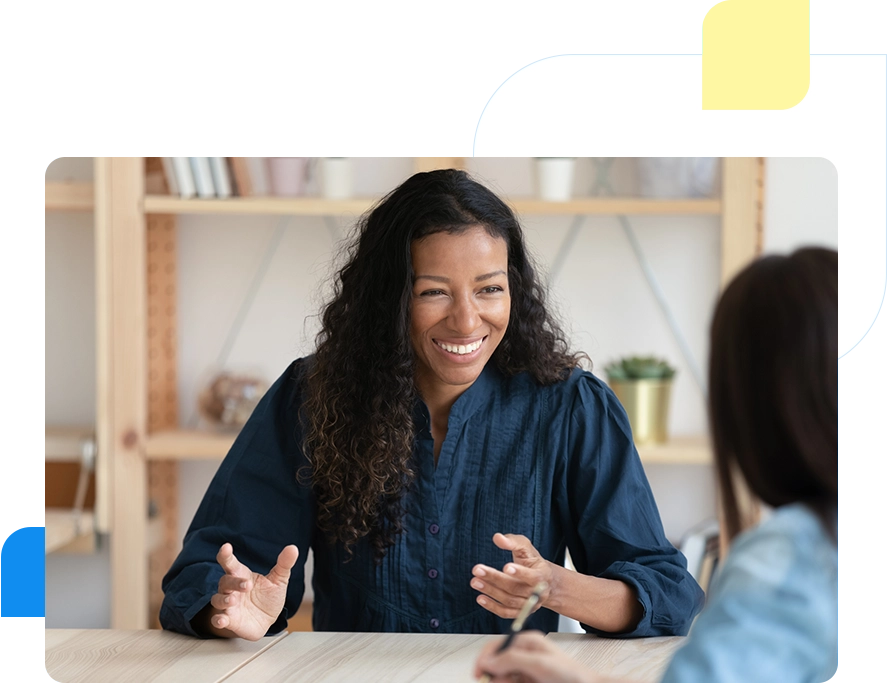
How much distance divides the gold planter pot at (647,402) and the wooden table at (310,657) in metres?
0.26

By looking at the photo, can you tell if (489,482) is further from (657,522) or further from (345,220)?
(345,220)

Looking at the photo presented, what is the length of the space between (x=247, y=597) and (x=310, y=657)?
83mm

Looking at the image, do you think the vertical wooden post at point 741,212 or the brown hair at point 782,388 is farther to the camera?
the vertical wooden post at point 741,212

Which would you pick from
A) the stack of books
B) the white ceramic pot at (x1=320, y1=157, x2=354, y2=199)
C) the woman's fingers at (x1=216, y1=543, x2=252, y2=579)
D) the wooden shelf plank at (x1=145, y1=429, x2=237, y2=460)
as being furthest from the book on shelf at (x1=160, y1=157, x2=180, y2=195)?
the woman's fingers at (x1=216, y1=543, x2=252, y2=579)

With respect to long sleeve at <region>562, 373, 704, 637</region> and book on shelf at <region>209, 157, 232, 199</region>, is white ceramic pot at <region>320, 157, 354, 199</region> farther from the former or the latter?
long sleeve at <region>562, 373, 704, 637</region>

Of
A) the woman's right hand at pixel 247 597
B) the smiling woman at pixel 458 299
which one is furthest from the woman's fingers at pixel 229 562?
the smiling woman at pixel 458 299

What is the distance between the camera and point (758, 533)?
25.1 inches

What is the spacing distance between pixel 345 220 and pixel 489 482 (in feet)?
1.14

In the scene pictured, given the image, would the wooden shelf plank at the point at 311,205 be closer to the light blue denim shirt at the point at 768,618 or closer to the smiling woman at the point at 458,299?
the smiling woman at the point at 458,299

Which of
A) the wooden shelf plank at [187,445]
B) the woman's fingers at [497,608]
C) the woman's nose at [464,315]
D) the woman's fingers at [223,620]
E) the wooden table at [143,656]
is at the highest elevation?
the woman's nose at [464,315]

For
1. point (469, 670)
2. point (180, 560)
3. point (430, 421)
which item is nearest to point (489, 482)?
point (430, 421)

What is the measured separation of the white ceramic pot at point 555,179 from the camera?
1.03 meters

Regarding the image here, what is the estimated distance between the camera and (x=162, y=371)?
121 centimetres

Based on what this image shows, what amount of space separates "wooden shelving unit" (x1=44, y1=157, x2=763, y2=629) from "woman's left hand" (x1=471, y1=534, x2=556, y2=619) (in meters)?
0.42
